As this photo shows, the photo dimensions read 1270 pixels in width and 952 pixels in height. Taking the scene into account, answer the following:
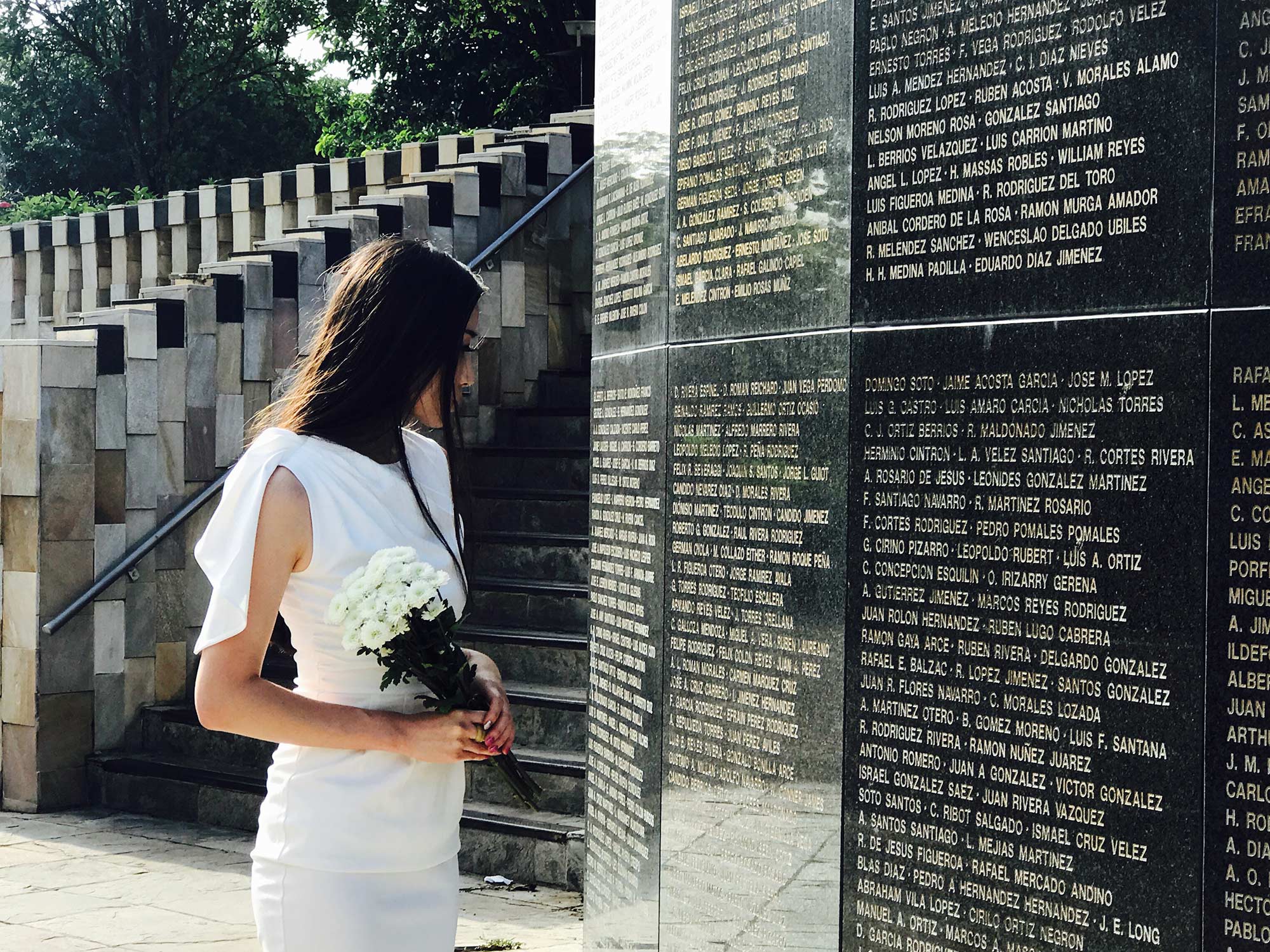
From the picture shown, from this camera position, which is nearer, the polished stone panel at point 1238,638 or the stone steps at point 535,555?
the polished stone panel at point 1238,638

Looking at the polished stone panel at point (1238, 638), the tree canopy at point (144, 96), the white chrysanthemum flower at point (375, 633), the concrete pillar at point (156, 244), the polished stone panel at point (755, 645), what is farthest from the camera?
the tree canopy at point (144, 96)

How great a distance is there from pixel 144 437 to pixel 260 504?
22.5 feet

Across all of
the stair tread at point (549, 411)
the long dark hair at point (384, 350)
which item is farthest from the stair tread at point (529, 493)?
the long dark hair at point (384, 350)

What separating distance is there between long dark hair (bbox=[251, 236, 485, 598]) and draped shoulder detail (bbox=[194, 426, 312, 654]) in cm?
9

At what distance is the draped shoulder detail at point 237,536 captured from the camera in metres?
2.39

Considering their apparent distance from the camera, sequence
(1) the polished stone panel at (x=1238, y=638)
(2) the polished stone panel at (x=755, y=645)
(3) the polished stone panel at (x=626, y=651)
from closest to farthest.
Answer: (1) the polished stone panel at (x=1238, y=638) → (2) the polished stone panel at (x=755, y=645) → (3) the polished stone panel at (x=626, y=651)

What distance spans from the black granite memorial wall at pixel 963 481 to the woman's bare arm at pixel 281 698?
132 centimetres

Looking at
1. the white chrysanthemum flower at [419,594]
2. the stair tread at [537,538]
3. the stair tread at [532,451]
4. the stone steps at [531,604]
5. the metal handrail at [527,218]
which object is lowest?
the stone steps at [531,604]

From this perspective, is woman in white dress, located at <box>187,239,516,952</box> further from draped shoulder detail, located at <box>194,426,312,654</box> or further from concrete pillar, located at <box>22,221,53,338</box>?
concrete pillar, located at <box>22,221,53,338</box>

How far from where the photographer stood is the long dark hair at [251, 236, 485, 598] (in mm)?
2527

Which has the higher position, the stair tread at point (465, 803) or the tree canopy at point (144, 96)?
the tree canopy at point (144, 96)

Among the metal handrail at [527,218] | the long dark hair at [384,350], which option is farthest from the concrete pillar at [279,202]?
the long dark hair at [384,350]

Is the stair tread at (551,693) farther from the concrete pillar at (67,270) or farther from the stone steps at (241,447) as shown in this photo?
the concrete pillar at (67,270)

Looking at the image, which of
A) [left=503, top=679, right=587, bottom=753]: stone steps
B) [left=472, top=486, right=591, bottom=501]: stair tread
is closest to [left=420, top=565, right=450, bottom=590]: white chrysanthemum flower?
[left=503, top=679, right=587, bottom=753]: stone steps
